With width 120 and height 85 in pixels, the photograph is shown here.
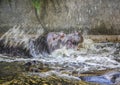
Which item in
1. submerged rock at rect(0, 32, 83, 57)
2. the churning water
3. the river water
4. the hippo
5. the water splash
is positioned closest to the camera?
the hippo

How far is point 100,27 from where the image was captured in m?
7.83

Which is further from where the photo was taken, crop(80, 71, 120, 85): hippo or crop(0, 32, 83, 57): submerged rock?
crop(0, 32, 83, 57): submerged rock

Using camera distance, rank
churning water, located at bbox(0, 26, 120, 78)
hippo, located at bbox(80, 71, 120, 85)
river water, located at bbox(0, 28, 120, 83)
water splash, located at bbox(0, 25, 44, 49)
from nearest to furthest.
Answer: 1. hippo, located at bbox(80, 71, 120, 85)
2. river water, located at bbox(0, 28, 120, 83)
3. churning water, located at bbox(0, 26, 120, 78)
4. water splash, located at bbox(0, 25, 44, 49)

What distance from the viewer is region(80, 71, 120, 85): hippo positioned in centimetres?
470

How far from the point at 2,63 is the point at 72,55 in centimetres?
180

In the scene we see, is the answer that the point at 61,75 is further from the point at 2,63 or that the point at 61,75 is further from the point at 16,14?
the point at 16,14

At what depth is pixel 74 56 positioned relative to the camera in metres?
6.87

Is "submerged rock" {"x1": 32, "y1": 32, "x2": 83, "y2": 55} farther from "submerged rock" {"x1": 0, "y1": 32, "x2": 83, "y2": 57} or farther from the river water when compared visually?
the river water

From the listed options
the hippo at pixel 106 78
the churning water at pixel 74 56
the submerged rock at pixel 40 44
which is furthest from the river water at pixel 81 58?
the hippo at pixel 106 78

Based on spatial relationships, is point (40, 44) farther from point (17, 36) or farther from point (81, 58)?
point (81, 58)

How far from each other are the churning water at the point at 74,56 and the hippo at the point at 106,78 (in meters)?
0.46

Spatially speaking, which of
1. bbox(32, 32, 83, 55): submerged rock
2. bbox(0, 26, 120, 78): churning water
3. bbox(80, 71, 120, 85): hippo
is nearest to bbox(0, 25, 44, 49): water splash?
bbox(0, 26, 120, 78): churning water

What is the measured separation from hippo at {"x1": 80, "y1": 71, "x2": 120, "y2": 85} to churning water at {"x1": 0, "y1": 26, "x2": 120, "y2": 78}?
0.46m

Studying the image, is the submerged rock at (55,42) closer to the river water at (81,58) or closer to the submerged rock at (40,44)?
the submerged rock at (40,44)
